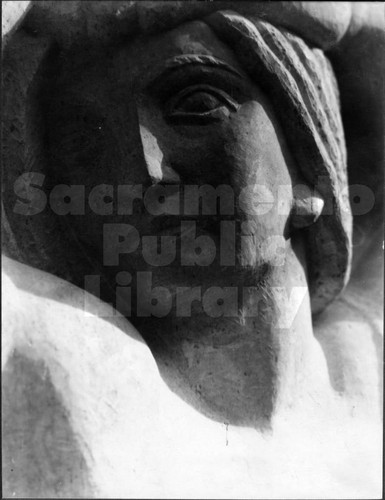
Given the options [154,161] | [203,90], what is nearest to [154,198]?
[154,161]

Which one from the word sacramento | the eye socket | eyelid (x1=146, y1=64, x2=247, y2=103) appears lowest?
the word sacramento

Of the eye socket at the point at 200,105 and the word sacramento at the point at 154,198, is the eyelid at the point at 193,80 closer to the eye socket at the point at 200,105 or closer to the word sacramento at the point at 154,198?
the eye socket at the point at 200,105

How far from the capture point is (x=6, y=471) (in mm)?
1174

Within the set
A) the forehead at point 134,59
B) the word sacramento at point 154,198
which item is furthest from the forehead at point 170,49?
the word sacramento at point 154,198

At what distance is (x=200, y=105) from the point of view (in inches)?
50.8

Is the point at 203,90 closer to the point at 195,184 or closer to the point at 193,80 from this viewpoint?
the point at 193,80

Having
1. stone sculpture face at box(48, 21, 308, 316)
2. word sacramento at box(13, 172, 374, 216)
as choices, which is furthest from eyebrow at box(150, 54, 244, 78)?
word sacramento at box(13, 172, 374, 216)

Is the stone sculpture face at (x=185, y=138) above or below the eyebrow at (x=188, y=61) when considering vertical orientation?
below

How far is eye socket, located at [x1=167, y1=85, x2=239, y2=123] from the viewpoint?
50.6 inches

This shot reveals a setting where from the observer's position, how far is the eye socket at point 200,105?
1286 millimetres

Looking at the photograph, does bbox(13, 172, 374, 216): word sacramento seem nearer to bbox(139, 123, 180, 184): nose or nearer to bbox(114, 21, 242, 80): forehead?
bbox(139, 123, 180, 184): nose

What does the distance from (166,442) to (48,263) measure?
320 millimetres

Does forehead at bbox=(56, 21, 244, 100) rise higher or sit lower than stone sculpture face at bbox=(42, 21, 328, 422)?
higher

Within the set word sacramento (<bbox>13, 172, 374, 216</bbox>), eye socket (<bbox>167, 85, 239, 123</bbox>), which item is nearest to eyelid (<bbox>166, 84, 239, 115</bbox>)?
eye socket (<bbox>167, 85, 239, 123</bbox>)
